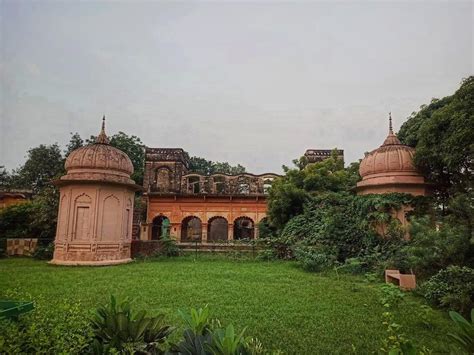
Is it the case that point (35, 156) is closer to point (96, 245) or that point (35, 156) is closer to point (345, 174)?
point (96, 245)

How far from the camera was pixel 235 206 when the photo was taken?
80.5 ft

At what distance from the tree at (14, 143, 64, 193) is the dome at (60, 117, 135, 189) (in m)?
15.3

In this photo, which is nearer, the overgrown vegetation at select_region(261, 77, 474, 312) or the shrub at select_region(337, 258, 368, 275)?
the overgrown vegetation at select_region(261, 77, 474, 312)

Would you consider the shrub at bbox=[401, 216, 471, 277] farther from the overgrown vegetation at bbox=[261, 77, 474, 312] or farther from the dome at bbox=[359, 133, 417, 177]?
the dome at bbox=[359, 133, 417, 177]

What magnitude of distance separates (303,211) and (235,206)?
9.12 m

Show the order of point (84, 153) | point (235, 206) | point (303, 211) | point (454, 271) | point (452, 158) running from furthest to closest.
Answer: point (235, 206) < point (303, 211) < point (84, 153) < point (452, 158) < point (454, 271)

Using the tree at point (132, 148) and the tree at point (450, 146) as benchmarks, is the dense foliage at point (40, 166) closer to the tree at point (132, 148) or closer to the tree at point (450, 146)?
the tree at point (132, 148)

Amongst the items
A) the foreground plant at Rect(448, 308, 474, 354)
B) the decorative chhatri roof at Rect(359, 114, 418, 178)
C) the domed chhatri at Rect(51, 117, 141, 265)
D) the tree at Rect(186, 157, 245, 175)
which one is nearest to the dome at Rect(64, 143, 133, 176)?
the domed chhatri at Rect(51, 117, 141, 265)

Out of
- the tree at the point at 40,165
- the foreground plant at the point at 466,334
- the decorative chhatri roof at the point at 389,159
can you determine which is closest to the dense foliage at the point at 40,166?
the tree at the point at 40,165

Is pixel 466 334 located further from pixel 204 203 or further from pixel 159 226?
pixel 159 226

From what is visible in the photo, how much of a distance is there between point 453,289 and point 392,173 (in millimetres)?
7628

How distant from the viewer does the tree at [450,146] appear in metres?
10.1

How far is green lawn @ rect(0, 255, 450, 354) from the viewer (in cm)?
465

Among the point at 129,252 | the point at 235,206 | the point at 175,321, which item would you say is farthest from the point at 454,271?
the point at 235,206
